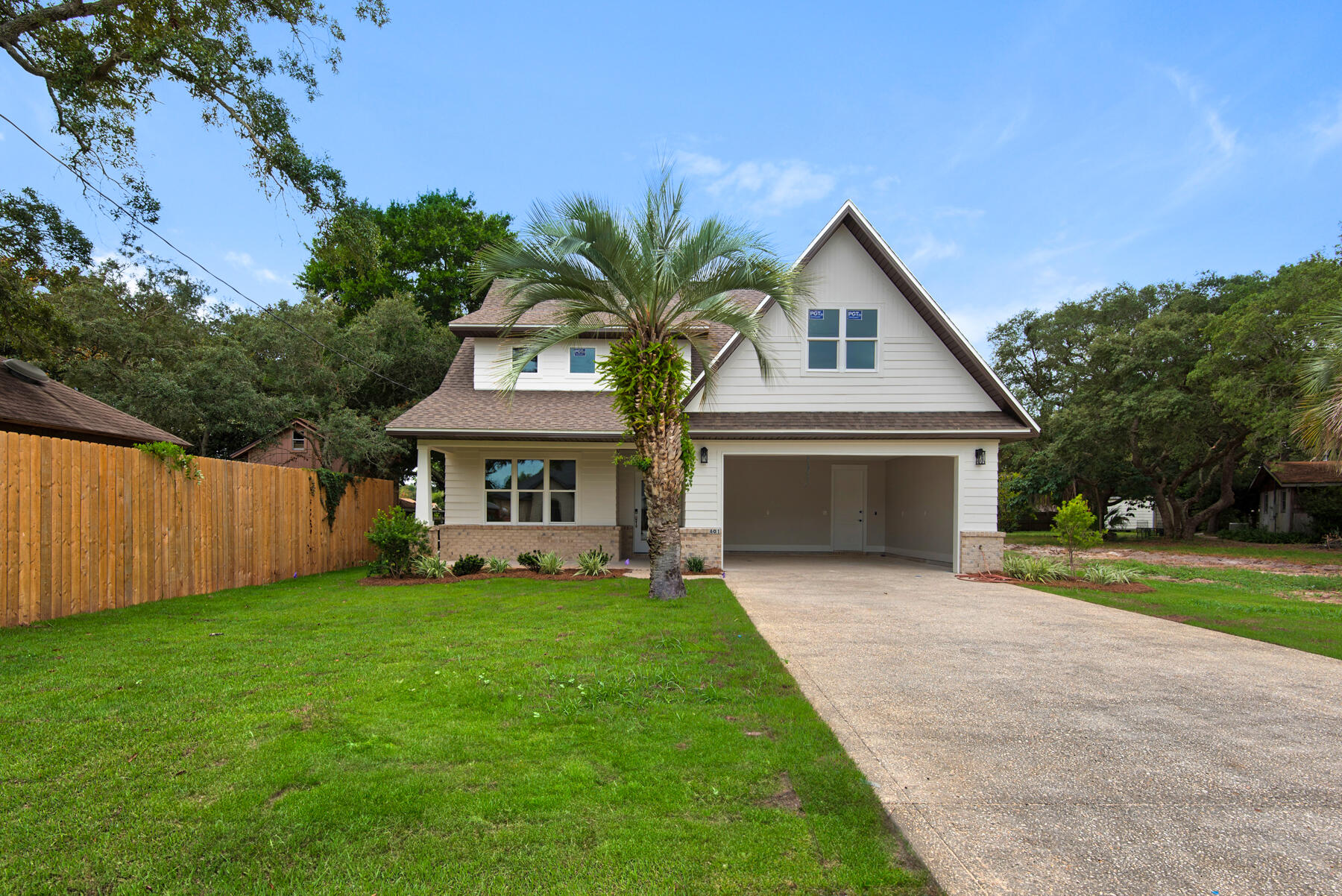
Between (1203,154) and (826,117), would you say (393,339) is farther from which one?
(1203,154)

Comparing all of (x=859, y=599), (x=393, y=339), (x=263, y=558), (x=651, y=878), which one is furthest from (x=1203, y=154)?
(x=393, y=339)

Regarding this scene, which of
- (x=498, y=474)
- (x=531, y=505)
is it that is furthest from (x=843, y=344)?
(x=498, y=474)

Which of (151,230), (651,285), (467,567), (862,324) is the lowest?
(467,567)

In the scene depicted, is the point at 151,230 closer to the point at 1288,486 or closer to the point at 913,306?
the point at 913,306

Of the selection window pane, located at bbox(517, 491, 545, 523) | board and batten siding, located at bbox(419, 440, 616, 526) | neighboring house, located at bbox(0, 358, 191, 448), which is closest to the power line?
neighboring house, located at bbox(0, 358, 191, 448)

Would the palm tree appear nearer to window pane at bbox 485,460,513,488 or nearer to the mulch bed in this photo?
window pane at bbox 485,460,513,488

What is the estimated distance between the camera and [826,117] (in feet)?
45.8

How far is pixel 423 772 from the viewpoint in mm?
3588

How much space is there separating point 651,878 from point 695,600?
274 inches

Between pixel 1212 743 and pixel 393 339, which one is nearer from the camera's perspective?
pixel 1212 743

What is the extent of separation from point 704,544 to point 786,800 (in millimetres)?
9477

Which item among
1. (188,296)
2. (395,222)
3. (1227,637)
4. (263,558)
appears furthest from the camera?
(395,222)

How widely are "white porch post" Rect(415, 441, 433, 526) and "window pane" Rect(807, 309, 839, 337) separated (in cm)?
799

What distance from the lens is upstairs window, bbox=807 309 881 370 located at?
1346 cm
